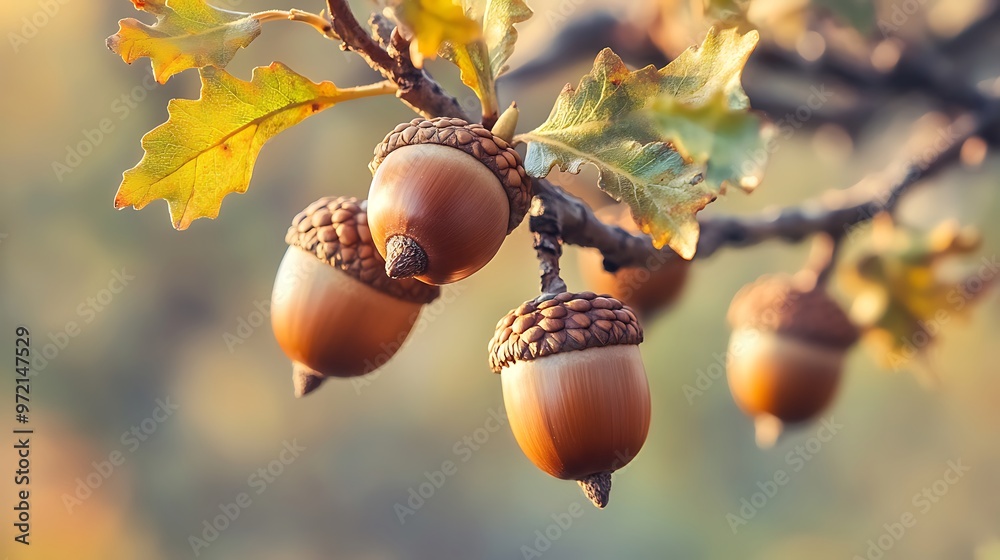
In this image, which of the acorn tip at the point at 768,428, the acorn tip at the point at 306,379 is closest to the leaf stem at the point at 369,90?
the acorn tip at the point at 306,379

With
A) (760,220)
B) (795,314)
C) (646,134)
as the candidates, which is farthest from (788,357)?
(646,134)

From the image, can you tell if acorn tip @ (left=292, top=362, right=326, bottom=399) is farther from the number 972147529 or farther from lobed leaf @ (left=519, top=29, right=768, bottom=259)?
the number 972147529

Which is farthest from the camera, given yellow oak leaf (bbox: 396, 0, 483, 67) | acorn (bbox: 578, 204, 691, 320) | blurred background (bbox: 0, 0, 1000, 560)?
blurred background (bbox: 0, 0, 1000, 560)

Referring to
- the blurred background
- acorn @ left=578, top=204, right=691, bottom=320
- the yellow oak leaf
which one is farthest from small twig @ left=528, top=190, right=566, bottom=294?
the blurred background

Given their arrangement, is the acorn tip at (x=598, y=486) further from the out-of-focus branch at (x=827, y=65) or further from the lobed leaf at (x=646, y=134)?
the out-of-focus branch at (x=827, y=65)

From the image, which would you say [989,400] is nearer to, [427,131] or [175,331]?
[427,131]

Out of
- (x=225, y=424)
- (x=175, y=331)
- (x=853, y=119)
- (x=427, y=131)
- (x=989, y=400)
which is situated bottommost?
(x=989, y=400)

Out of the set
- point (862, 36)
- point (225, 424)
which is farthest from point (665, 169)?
point (225, 424)
